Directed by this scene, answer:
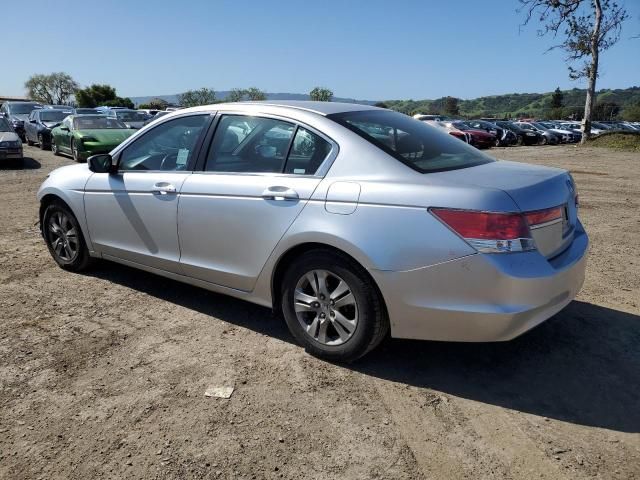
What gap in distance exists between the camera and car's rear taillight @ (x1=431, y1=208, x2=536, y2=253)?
283cm

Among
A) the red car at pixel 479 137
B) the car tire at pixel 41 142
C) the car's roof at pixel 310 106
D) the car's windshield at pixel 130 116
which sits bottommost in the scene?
the red car at pixel 479 137

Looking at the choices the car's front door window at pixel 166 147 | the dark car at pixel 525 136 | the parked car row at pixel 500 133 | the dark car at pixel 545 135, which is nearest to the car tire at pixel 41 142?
the parked car row at pixel 500 133

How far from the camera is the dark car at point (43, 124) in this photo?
63.5 ft

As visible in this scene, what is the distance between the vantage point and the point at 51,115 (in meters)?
20.1

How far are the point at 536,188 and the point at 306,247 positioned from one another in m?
1.42

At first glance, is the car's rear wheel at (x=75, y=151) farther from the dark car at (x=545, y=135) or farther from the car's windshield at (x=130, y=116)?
the dark car at (x=545, y=135)

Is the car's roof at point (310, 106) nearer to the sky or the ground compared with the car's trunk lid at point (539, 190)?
nearer to the sky

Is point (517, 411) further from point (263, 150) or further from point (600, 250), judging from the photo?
point (600, 250)

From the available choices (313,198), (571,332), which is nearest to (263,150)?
(313,198)

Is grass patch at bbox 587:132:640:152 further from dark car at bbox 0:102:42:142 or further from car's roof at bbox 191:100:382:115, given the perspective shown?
dark car at bbox 0:102:42:142

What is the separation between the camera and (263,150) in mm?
3770

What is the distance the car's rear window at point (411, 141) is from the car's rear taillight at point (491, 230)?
0.50 m

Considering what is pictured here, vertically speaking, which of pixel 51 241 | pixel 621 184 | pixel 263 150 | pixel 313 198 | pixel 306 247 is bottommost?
pixel 621 184

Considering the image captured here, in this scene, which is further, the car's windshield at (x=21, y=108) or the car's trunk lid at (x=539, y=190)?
the car's windshield at (x=21, y=108)
